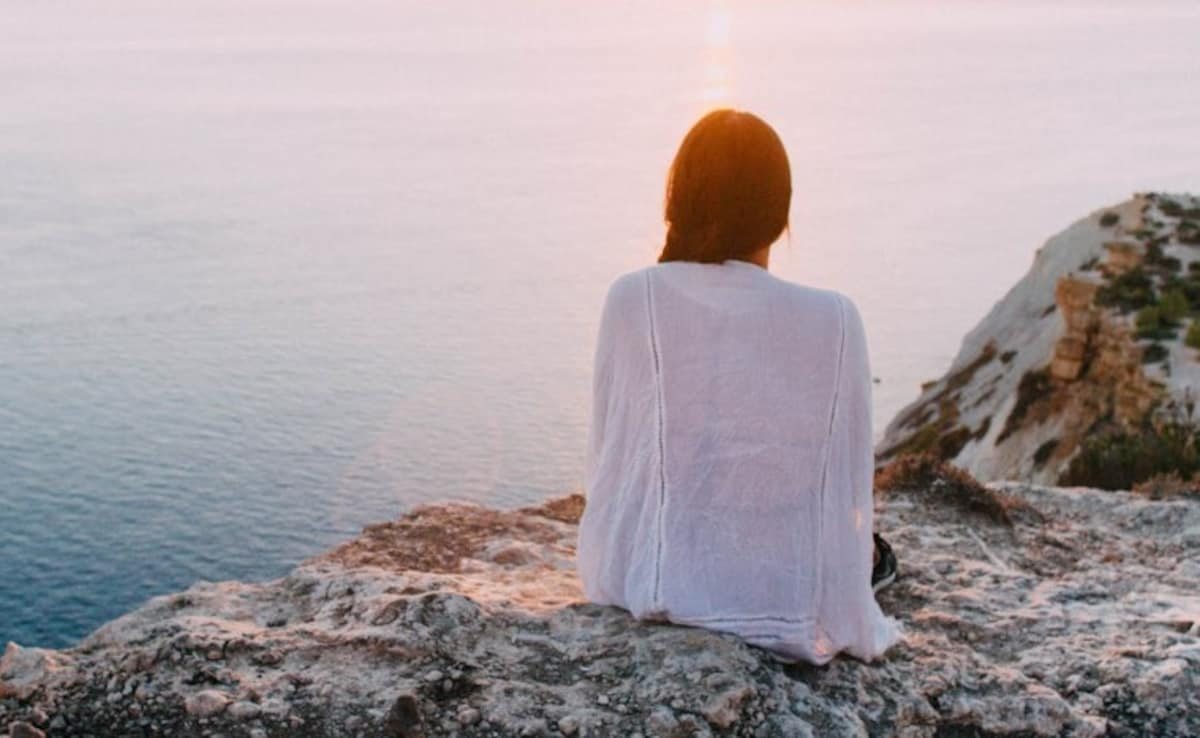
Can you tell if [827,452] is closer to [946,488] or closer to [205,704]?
[205,704]

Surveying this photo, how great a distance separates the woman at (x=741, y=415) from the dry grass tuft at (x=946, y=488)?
4.39 metres

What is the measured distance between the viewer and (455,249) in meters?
80.8

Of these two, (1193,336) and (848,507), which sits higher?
(848,507)

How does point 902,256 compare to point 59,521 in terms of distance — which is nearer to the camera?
point 59,521

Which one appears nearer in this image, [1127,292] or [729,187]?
[729,187]

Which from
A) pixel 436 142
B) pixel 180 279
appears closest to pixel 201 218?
pixel 180 279

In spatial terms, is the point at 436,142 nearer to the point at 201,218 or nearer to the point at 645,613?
the point at 201,218

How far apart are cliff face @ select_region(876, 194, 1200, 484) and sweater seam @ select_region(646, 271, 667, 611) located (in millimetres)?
17372

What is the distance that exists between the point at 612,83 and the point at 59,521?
120829mm

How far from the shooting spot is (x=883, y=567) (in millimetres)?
6867

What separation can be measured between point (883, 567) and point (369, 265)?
72.0 meters

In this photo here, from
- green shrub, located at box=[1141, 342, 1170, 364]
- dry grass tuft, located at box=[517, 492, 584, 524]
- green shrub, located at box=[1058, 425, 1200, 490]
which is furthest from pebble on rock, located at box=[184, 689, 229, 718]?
green shrub, located at box=[1141, 342, 1170, 364]

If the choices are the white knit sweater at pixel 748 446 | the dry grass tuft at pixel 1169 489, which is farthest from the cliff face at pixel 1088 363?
the white knit sweater at pixel 748 446

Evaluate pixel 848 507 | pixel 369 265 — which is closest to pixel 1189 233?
pixel 848 507
